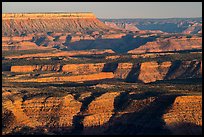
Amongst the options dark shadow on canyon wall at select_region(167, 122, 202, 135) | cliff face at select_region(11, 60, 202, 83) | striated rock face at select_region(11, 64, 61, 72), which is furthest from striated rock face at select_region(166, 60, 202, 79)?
dark shadow on canyon wall at select_region(167, 122, 202, 135)

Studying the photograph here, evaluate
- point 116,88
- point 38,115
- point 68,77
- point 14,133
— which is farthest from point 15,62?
point 14,133

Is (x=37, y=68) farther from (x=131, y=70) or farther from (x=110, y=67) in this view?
(x=131, y=70)

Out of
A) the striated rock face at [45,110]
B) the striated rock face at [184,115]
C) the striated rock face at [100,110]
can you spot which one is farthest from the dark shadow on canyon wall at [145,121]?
the striated rock face at [45,110]

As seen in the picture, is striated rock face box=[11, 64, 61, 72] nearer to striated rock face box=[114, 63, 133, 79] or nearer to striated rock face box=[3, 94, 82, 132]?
striated rock face box=[114, 63, 133, 79]

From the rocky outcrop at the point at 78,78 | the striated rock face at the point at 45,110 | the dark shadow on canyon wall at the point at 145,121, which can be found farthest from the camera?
the rocky outcrop at the point at 78,78

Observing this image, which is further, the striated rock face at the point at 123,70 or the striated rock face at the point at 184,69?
the striated rock face at the point at 123,70

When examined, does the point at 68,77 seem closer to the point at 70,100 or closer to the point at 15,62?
the point at 15,62

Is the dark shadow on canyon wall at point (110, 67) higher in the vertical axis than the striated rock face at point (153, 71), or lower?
lower

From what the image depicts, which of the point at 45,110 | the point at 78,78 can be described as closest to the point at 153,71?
the point at 78,78

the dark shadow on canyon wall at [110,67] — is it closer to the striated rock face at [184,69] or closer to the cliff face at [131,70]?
the cliff face at [131,70]
